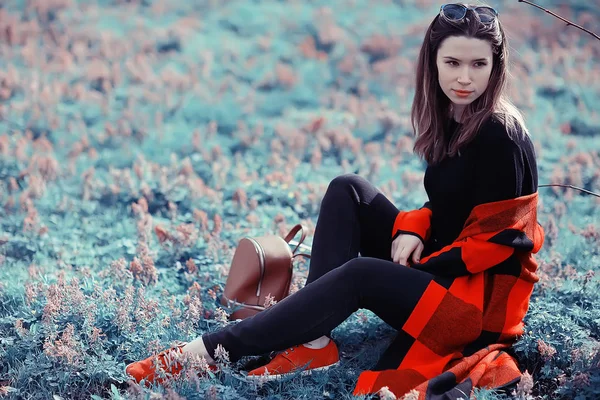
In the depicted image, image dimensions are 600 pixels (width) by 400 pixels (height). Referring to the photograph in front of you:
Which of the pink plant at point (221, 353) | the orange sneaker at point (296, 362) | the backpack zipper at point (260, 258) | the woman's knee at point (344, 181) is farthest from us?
the backpack zipper at point (260, 258)

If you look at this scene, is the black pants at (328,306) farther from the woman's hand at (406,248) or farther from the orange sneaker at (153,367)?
the woman's hand at (406,248)

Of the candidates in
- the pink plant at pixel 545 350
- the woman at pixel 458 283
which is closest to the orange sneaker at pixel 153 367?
the woman at pixel 458 283

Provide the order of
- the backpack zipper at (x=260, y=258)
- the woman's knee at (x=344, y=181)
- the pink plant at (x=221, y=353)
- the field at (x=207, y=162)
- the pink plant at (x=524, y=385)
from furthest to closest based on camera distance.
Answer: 1. the backpack zipper at (x=260, y=258)
2. the woman's knee at (x=344, y=181)
3. the field at (x=207, y=162)
4. the pink plant at (x=221, y=353)
5. the pink plant at (x=524, y=385)

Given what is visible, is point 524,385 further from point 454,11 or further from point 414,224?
point 454,11

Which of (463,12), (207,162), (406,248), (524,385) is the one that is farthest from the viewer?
(207,162)

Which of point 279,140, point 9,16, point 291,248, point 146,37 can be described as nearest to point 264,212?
point 291,248

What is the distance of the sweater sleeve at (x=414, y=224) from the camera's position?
3371mm

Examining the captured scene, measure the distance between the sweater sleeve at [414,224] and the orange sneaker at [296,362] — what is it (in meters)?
0.61

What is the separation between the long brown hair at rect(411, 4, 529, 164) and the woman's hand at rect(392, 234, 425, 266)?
0.37 metres

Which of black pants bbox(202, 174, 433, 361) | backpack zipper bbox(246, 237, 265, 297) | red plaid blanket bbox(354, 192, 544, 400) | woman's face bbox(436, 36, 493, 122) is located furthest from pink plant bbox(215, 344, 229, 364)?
woman's face bbox(436, 36, 493, 122)

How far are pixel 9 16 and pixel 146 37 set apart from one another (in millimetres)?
1727

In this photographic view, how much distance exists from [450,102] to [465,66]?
0.31 m

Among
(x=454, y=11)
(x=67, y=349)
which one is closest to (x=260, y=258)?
(x=67, y=349)

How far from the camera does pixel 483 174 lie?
303 centimetres
